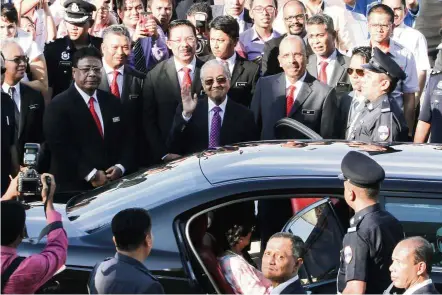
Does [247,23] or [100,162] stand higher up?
[247,23]

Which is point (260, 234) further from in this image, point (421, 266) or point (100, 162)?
point (100, 162)

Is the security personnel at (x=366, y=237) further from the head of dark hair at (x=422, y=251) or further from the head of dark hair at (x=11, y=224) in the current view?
the head of dark hair at (x=11, y=224)

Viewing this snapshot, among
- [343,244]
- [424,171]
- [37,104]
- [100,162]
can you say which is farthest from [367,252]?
[37,104]

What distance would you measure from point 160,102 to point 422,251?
4.80m

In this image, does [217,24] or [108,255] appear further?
[217,24]

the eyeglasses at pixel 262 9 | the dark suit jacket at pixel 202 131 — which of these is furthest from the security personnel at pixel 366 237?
the eyeglasses at pixel 262 9

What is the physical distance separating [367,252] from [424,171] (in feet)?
2.07

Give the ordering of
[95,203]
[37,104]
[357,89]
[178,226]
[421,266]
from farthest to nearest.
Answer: [37,104] → [357,89] → [95,203] → [178,226] → [421,266]

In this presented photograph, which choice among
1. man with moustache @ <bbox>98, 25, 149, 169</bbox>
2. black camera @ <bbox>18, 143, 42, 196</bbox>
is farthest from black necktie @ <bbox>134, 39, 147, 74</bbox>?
black camera @ <bbox>18, 143, 42, 196</bbox>

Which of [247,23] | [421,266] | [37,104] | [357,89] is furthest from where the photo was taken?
[247,23]

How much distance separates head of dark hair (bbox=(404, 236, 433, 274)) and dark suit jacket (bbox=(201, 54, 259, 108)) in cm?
495

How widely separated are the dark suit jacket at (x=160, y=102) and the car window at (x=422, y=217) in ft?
13.2

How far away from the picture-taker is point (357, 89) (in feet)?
29.3

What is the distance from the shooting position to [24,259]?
4.92m
